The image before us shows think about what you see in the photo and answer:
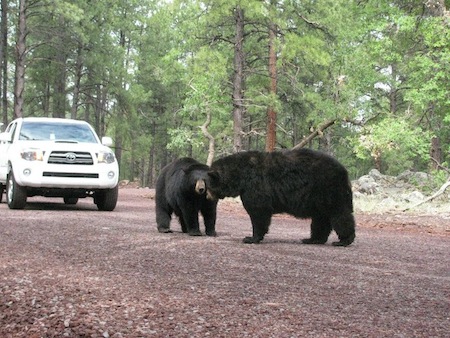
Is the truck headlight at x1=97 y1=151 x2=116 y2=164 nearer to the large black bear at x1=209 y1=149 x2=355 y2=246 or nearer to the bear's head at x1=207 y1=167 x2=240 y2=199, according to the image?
the large black bear at x1=209 y1=149 x2=355 y2=246

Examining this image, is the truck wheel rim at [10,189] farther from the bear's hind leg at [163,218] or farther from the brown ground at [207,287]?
the bear's hind leg at [163,218]

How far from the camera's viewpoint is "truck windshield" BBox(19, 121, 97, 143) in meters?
12.8

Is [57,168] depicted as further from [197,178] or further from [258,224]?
[258,224]

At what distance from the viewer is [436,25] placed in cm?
1683

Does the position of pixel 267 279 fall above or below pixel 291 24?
below

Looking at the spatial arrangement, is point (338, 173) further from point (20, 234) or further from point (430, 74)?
point (430, 74)

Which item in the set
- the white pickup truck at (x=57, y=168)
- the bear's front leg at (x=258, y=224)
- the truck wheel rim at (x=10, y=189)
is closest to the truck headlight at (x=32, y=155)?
the white pickup truck at (x=57, y=168)

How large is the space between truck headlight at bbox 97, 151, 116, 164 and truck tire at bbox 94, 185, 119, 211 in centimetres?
64

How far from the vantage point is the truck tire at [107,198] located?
487 inches

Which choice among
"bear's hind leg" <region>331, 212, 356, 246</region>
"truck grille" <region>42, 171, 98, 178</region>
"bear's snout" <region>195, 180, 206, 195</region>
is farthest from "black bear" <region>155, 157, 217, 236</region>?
"truck grille" <region>42, 171, 98, 178</region>

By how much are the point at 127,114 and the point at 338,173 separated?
29.7 m

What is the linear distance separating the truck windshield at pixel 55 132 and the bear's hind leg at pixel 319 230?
6.66m

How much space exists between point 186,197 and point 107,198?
16.1 ft

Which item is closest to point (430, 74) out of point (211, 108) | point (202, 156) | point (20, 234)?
point (211, 108)
